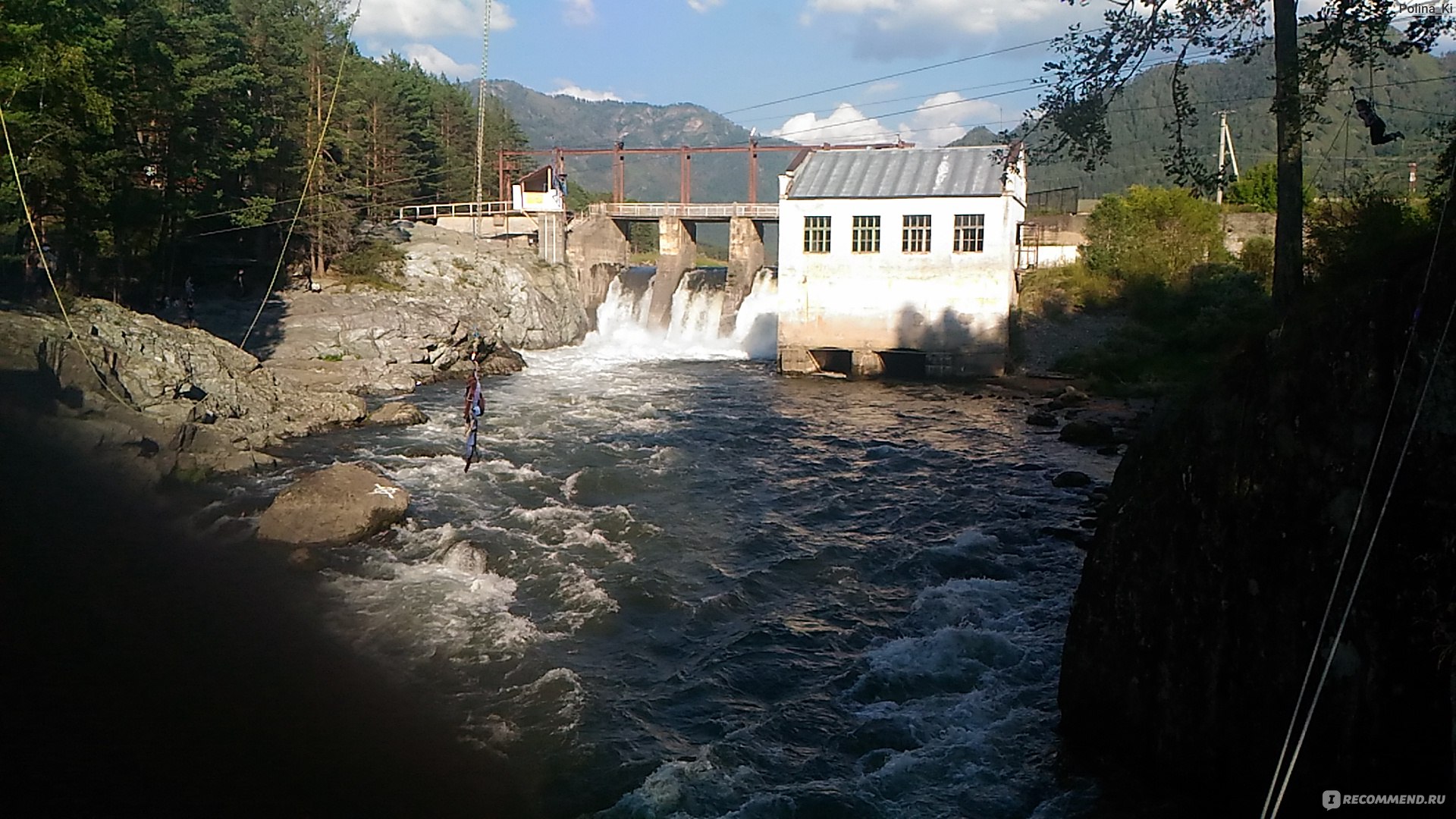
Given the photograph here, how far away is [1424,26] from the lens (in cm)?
957

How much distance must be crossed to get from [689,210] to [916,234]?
22.6 metres

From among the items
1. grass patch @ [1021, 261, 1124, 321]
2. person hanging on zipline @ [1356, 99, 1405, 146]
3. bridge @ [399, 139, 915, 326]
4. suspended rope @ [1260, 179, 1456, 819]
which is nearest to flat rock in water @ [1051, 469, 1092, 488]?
person hanging on zipline @ [1356, 99, 1405, 146]

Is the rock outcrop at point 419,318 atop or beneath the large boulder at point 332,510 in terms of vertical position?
atop

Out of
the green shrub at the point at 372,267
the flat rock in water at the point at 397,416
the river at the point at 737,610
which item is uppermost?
the green shrub at the point at 372,267

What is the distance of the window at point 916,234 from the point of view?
37.4 m

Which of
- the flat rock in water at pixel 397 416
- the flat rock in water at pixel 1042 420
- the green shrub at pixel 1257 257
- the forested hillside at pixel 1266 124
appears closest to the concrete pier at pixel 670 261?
the forested hillside at pixel 1266 124

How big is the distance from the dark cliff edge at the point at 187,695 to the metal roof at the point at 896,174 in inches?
1111

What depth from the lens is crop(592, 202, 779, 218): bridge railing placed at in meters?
55.2

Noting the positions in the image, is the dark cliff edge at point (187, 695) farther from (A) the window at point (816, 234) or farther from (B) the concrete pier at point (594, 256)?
(B) the concrete pier at point (594, 256)

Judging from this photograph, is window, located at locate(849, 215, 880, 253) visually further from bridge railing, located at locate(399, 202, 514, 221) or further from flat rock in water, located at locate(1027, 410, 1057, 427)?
bridge railing, located at locate(399, 202, 514, 221)

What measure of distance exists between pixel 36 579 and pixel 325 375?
19.9 m

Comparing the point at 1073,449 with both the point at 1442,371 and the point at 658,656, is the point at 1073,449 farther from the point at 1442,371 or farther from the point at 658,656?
the point at 1442,371

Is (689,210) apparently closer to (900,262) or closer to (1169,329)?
(900,262)

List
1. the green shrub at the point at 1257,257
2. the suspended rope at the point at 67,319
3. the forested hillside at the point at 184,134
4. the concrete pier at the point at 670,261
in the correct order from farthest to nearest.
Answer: the concrete pier at the point at 670,261 → the green shrub at the point at 1257,257 → the forested hillside at the point at 184,134 → the suspended rope at the point at 67,319
